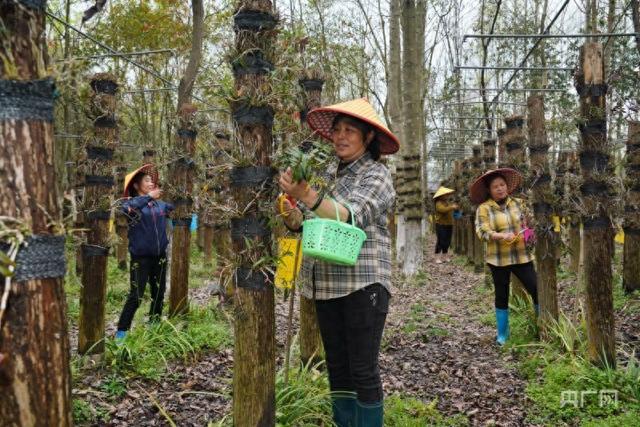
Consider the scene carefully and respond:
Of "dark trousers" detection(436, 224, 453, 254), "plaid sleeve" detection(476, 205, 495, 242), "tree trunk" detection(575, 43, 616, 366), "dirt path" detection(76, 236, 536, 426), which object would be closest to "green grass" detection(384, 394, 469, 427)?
"dirt path" detection(76, 236, 536, 426)

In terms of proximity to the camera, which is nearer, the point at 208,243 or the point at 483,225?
the point at 483,225

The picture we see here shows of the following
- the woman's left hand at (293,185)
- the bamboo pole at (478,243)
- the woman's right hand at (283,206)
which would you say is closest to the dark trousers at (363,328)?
the woman's right hand at (283,206)

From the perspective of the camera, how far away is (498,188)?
20.5 ft

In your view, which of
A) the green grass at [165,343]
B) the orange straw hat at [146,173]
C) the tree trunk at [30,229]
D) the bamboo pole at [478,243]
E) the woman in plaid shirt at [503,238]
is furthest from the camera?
the bamboo pole at [478,243]

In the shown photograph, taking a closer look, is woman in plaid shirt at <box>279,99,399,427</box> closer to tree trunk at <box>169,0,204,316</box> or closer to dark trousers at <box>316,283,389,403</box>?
dark trousers at <box>316,283,389,403</box>

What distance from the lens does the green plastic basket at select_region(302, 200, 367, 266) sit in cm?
253

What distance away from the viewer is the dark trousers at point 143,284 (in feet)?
18.6

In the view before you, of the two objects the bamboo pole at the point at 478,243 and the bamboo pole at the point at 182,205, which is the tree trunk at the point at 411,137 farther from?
the bamboo pole at the point at 182,205

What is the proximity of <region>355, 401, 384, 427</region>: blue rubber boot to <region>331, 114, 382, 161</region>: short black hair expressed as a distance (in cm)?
152

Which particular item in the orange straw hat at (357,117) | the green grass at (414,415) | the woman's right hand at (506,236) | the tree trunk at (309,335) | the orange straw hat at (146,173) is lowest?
the green grass at (414,415)

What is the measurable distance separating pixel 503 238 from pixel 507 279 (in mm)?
551

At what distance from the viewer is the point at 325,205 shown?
2.65 m

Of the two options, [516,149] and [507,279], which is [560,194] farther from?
[507,279]

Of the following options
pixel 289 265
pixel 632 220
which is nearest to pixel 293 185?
pixel 289 265
